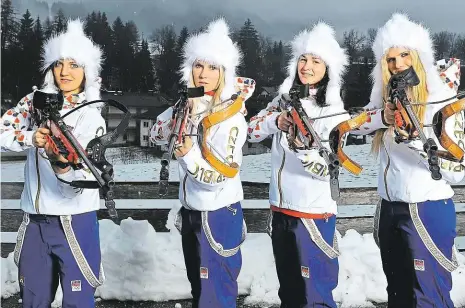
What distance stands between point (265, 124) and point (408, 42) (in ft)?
2.54

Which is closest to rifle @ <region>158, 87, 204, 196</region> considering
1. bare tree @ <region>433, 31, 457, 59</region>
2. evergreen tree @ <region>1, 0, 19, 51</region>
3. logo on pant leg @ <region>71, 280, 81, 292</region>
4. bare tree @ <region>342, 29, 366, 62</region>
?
logo on pant leg @ <region>71, 280, 81, 292</region>

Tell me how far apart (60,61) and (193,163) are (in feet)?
2.67

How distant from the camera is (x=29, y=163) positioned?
2.53m

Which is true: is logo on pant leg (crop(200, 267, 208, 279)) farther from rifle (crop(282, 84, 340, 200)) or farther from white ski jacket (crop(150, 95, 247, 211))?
rifle (crop(282, 84, 340, 200))

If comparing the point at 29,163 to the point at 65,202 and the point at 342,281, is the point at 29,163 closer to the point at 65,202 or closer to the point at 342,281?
the point at 65,202

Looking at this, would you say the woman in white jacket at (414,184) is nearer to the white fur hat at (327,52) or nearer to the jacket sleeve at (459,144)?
the jacket sleeve at (459,144)

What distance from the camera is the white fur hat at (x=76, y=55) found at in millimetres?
2570

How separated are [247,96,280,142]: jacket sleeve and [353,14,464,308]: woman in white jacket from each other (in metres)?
0.43

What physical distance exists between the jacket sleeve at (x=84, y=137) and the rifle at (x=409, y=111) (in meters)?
1.32

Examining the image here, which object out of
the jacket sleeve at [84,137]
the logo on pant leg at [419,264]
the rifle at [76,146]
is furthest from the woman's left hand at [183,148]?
the logo on pant leg at [419,264]

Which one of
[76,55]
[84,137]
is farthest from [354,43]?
[84,137]

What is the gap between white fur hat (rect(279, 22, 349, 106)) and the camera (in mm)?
2635

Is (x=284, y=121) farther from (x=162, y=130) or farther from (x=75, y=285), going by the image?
(x=75, y=285)

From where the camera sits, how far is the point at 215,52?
267cm
